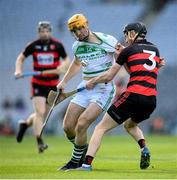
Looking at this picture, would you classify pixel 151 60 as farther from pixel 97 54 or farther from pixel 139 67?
pixel 97 54

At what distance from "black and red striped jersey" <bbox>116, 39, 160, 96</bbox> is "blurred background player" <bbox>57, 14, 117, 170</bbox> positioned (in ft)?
2.28

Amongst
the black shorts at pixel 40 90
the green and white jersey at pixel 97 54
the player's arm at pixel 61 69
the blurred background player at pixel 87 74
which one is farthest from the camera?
the black shorts at pixel 40 90

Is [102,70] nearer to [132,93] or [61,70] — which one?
[132,93]

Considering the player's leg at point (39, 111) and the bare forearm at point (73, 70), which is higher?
the bare forearm at point (73, 70)

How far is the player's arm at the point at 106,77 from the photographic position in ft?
32.9

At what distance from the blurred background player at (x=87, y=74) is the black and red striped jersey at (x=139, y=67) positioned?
0.70 m

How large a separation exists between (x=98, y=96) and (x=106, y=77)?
0.53 m

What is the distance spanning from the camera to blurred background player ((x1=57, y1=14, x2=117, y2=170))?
34.5 feet

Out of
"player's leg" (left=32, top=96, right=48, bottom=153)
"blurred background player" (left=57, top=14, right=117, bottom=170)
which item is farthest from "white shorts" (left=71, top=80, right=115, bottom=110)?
"player's leg" (left=32, top=96, right=48, bottom=153)

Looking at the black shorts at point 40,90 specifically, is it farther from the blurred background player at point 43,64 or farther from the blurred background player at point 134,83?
the blurred background player at point 134,83

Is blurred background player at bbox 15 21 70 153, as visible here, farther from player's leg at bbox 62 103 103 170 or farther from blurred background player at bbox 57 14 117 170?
player's leg at bbox 62 103 103 170

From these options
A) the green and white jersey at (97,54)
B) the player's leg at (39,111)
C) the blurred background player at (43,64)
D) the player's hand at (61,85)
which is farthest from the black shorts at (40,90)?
the green and white jersey at (97,54)

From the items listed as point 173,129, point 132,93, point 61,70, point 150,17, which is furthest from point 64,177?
point 150,17

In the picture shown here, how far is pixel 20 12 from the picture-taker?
28688 mm
